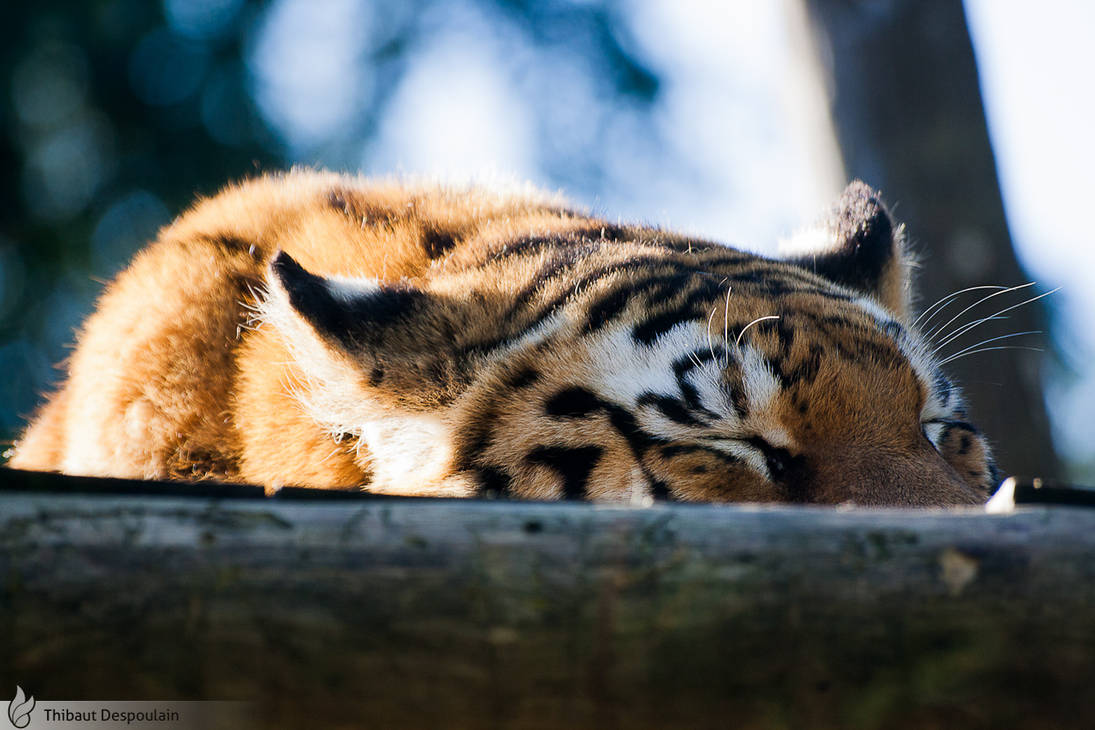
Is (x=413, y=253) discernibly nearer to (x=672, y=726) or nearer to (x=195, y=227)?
(x=195, y=227)

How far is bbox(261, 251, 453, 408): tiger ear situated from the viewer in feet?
9.28

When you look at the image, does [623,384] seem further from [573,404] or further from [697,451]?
[697,451]

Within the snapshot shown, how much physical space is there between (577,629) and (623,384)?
135cm

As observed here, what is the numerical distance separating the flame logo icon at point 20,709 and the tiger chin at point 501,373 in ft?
4.38

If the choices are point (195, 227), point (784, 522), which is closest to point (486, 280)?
point (195, 227)

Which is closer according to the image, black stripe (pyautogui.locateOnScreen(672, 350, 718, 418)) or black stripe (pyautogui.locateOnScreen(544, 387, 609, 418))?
black stripe (pyautogui.locateOnScreen(672, 350, 718, 418))

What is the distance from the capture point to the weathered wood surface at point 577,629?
1.44 meters

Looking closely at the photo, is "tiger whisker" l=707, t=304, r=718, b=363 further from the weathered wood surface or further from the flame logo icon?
the flame logo icon

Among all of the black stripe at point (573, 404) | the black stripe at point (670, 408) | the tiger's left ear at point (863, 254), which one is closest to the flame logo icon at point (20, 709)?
the black stripe at point (573, 404)

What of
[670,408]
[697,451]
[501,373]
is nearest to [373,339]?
[501,373]

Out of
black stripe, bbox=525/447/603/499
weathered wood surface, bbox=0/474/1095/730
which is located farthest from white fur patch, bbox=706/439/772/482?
weathered wood surface, bbox=0/474/1095/730

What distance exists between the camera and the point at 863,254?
396 centimetres

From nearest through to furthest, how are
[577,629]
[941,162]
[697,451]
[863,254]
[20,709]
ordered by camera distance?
[577,629], [20,709], [697,451], [863,254], [941,162]

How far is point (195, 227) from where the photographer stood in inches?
155
